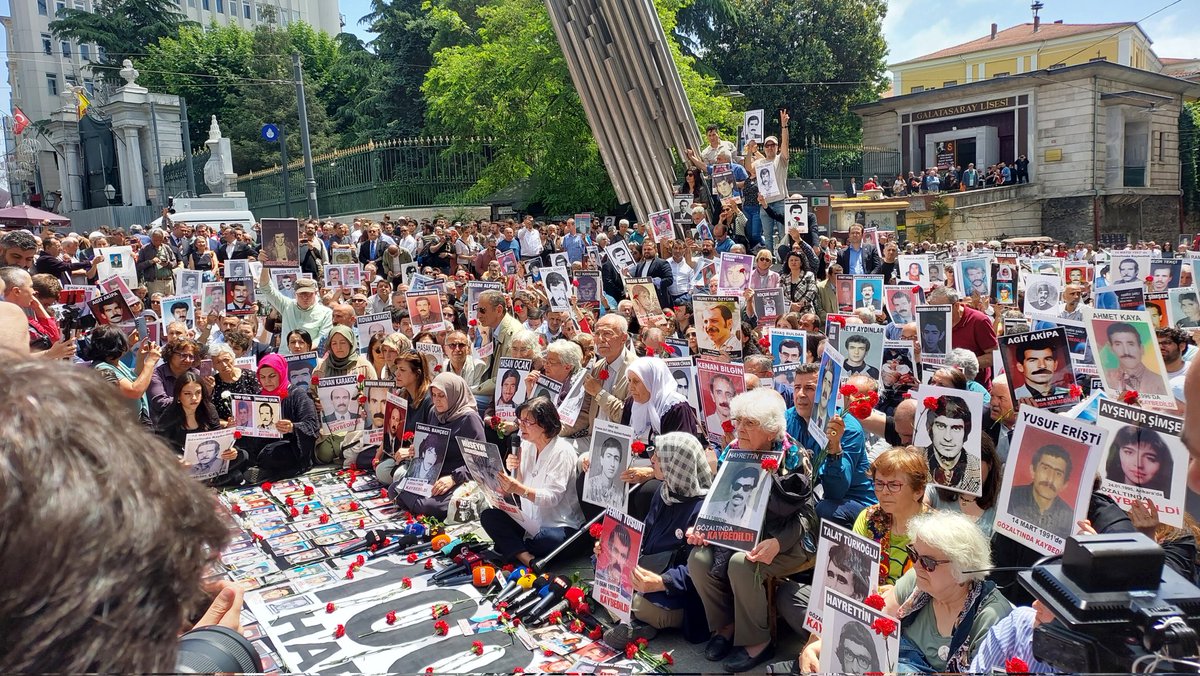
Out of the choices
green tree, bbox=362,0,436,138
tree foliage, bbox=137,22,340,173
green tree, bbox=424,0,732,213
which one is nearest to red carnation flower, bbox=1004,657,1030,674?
green tree, bbox=424,0,732,213

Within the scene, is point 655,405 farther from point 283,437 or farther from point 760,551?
point 283,437

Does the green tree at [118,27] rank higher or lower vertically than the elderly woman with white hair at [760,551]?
higher

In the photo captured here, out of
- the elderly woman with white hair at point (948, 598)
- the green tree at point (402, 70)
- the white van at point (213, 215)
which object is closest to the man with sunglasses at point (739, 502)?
the elderly woman with white hair at point (948, 598)

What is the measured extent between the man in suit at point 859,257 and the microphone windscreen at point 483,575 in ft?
25.4

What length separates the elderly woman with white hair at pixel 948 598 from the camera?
10.8 ft

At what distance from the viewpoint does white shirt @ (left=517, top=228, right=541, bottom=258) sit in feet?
55.5

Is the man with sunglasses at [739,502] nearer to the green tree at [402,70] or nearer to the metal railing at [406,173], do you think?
the metal railing at [406,173]

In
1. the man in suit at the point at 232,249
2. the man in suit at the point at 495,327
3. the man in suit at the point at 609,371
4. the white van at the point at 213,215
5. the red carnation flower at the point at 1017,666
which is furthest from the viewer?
the white van at the point at 213,215

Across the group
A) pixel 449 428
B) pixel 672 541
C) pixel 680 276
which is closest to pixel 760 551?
pixel 672 541

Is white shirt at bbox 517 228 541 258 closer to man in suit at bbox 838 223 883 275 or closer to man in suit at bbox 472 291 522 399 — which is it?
man in suit at bbox 838 223 883 275

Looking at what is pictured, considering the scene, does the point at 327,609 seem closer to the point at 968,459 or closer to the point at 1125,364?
the point at 968,459

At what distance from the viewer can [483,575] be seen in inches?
231

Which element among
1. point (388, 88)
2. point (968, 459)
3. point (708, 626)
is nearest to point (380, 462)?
point (708, 626)

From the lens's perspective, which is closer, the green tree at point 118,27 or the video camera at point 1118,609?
the video camera at point 1118,609
